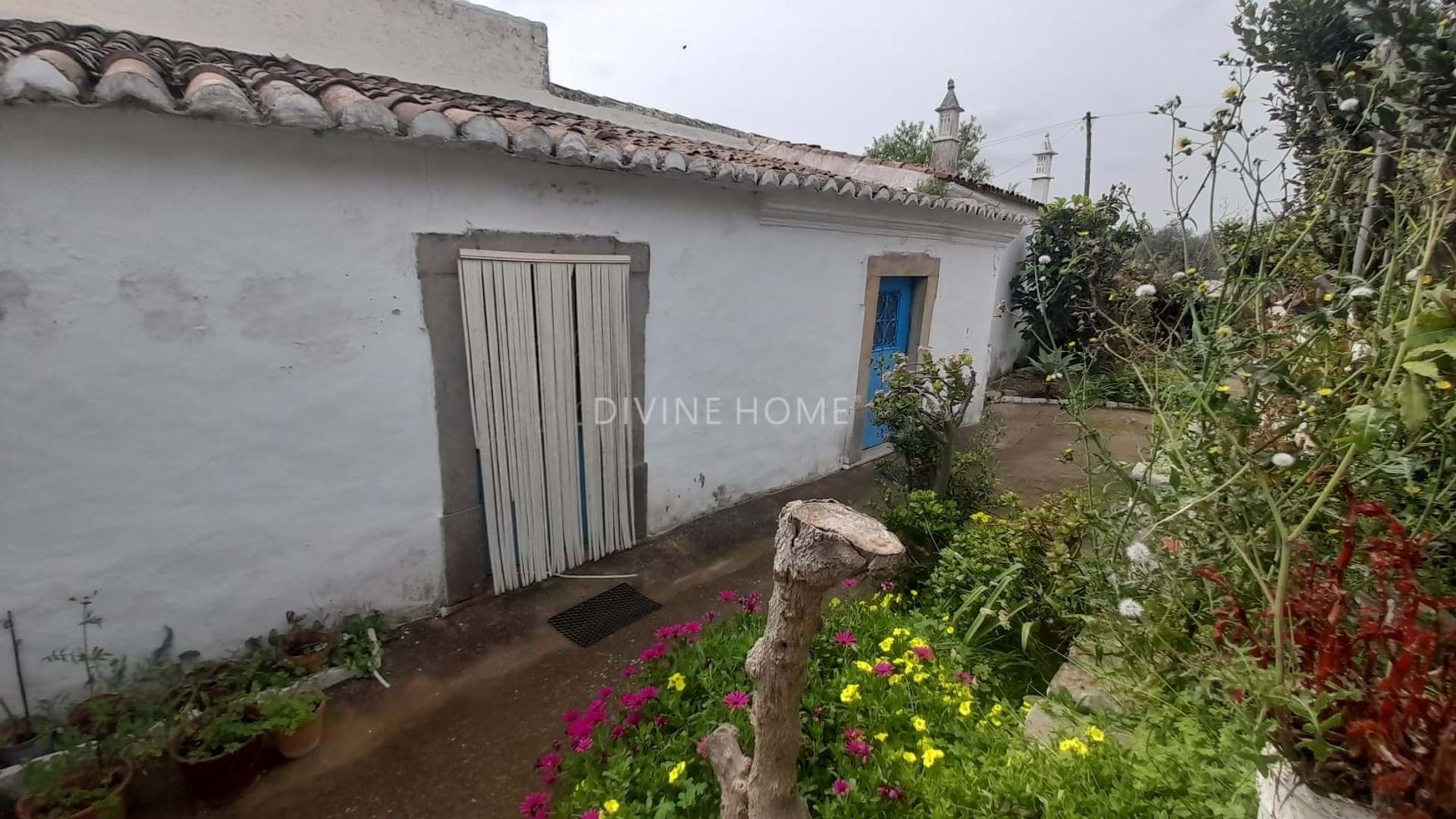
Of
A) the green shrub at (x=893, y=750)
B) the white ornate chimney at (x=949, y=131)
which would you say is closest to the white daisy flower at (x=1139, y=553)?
the green shrub at (x=893, y=750)

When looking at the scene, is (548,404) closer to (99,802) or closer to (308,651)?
(308,651)

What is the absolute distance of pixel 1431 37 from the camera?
188 cm

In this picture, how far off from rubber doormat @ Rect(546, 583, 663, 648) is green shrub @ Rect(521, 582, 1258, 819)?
95cm

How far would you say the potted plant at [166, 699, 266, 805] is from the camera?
2.53 metres

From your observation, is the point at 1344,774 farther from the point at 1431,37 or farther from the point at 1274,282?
the point at 1431,37

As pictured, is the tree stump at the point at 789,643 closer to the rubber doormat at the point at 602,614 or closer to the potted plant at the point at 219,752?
the rubber doormat at the point at 602,614

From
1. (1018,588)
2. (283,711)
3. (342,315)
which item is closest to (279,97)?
(342,315)

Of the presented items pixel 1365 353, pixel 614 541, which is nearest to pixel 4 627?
pixel 614 541

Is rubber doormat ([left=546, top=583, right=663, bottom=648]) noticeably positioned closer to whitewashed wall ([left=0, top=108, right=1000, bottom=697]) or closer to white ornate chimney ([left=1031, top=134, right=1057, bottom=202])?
whitewashed wall ([left=0, top=108, right=1000, bottom=697])

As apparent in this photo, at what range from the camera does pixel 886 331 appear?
7051 mm

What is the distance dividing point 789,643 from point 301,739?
2.64 m

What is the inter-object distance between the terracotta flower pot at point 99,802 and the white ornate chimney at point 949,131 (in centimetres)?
1454

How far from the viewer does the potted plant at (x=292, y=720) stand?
8.86ft

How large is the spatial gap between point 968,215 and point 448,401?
6183mm
